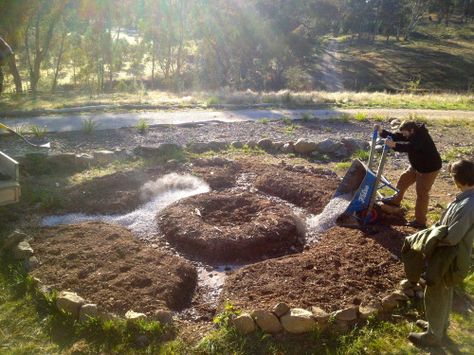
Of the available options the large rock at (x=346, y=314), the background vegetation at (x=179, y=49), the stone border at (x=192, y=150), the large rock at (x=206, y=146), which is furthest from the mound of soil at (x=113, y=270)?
the background vegetation at (x=179, y=49)

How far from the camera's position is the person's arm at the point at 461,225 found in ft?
10.8

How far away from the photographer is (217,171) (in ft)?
26.7

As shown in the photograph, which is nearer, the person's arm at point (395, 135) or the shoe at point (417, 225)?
the person's arm at point (395, 135)

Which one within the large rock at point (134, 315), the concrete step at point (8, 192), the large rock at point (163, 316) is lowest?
the large rock at point (163, 316)

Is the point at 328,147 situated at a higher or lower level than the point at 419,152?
lower

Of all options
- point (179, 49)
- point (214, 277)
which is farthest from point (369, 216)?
point (179, 49)

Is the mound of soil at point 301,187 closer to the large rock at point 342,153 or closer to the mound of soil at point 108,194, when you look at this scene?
the large rock at point 342,153

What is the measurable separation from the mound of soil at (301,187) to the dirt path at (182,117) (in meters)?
5.76

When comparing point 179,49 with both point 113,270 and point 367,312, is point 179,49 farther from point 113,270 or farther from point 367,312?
point 367,312

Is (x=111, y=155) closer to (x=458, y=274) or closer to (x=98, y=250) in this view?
(x=98, y=250)

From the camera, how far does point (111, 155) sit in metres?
8.72

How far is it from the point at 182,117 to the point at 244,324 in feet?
35.0

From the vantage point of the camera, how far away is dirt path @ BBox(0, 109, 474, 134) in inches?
481

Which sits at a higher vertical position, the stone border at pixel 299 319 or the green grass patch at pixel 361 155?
the green grass patch at pixel 361 155
